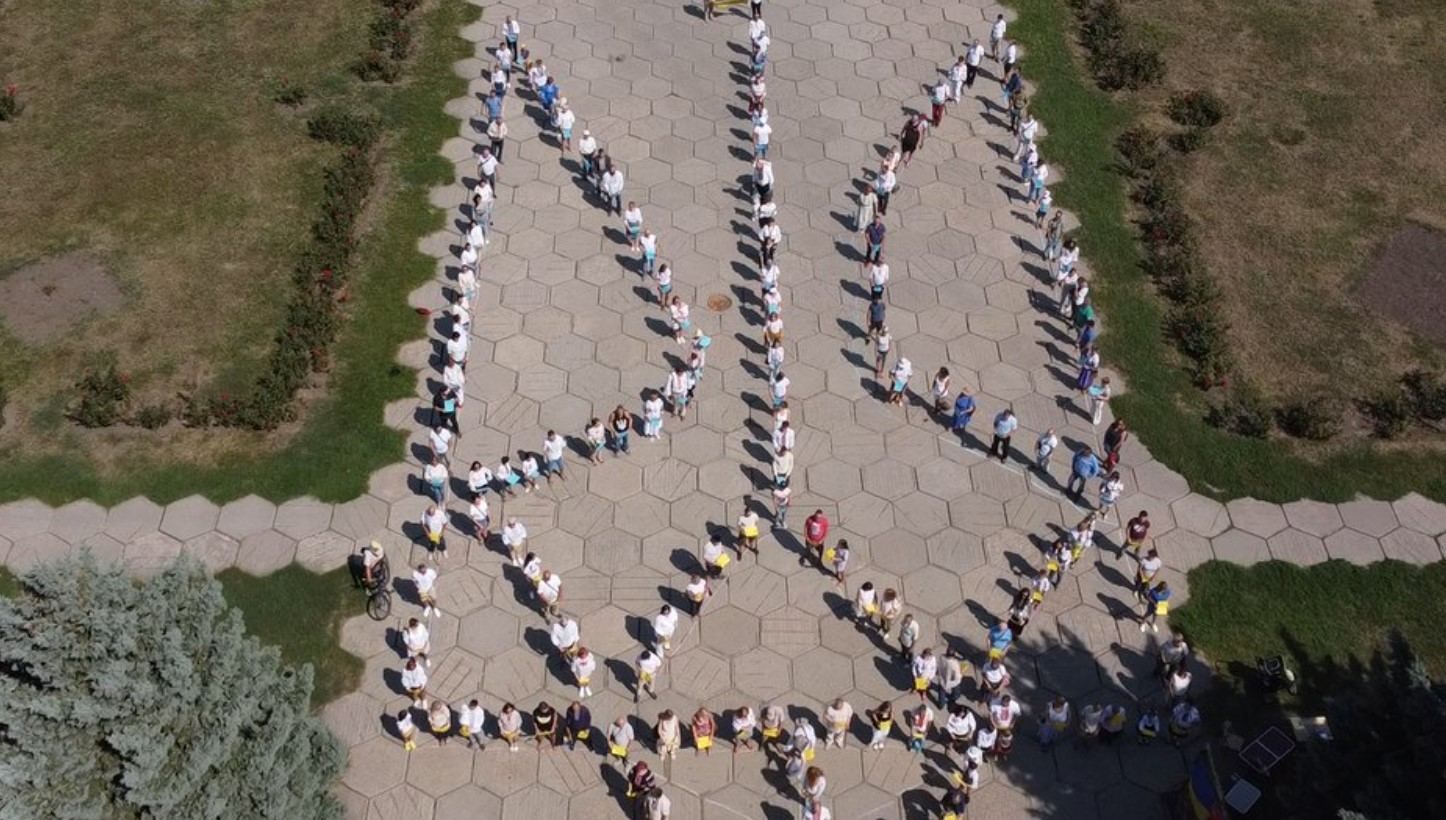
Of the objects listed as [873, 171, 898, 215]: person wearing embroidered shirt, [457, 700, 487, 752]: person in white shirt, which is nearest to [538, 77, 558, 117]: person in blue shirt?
[873, 171, 898, 215]: person wearing embroidered shirt

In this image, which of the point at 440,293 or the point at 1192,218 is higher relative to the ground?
the point at 1192,218

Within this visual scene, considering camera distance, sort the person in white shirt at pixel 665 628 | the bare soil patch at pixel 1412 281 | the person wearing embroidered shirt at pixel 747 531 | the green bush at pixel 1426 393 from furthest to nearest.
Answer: the bare soil patch at pixel 1412 281, the green bush at pixel 1426 393, the person wearing embroidered shirt at pixel 747 531, the person in white shirt at pixel 665 628

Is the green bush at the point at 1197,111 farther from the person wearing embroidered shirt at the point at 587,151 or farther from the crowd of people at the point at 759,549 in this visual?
the person wearing embroidered shirt at the point at 587,151

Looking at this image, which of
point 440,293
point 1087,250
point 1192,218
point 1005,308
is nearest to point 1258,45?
point 1192,218

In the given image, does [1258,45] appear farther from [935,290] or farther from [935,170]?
[935,290]

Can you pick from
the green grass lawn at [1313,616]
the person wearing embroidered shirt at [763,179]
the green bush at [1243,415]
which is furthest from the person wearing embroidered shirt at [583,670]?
the green bush at [1243,415]
